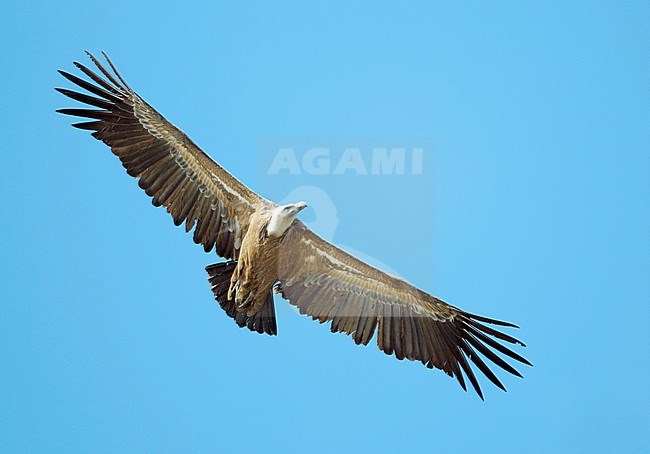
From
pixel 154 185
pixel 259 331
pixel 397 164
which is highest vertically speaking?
pixel 397 164

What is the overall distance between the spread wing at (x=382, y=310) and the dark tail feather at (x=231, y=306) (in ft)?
1.34

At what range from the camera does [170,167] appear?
51.2 ft

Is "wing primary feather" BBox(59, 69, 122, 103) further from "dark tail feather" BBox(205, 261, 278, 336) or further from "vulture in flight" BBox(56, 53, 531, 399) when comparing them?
"dark tail feather" BBox(205, 261, 278, 336)

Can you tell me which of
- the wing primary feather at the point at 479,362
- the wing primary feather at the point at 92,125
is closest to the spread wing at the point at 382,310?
the wing primary feather at the point at 479,362

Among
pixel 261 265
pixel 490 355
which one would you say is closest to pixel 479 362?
pixel 490 355

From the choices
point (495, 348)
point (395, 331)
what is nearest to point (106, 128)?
point (395, 331)

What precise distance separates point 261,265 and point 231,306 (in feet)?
2.39

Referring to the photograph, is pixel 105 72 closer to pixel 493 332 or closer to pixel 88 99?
pixel 88 99

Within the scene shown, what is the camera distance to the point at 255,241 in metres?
15.1

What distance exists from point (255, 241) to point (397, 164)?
217 centimetres

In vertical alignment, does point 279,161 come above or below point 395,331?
above

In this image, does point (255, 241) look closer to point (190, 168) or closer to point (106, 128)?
point (190, 168)

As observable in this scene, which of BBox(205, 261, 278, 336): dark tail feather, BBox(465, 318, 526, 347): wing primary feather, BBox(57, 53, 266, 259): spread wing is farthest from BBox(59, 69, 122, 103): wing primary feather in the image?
BBox(465, 318, 526, 347): wing primary feather

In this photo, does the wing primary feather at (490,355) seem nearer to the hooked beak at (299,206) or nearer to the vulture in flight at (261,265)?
the vulture in flight at (261,265)
